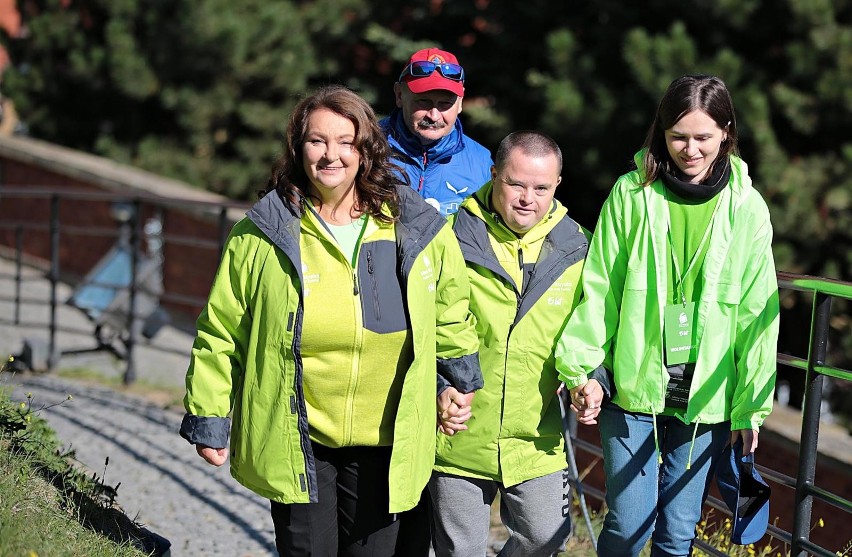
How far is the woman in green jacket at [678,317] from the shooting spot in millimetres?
2967

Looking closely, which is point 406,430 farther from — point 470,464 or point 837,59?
point 837,59

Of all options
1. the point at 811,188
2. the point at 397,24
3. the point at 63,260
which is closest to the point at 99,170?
the point at 63,260

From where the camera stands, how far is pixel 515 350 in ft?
10.3

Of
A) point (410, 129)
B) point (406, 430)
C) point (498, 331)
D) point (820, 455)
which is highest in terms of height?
point (410, 129)

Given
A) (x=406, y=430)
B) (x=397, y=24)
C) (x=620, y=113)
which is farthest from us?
(x=397, y=24)

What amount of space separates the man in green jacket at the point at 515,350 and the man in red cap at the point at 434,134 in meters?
0.33

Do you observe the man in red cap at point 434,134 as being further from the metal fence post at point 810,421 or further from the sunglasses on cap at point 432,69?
the metal fence post at point 810,421

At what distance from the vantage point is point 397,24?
12.6 meters

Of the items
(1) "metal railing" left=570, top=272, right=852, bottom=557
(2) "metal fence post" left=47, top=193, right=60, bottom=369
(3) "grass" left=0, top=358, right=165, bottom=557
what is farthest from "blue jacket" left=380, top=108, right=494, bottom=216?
(2) "metal fence post" left=47, top=193, right=60, bottom=369

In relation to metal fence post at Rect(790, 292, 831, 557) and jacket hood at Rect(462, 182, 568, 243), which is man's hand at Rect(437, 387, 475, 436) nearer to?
jacket hood at Rect(462, 182, 568, 243)

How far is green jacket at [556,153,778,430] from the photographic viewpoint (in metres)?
2.97

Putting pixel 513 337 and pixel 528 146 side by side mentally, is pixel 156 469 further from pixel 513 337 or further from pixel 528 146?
pixel 528 146

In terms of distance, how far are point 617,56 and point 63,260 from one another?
22.7 feet

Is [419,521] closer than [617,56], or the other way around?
[419,521]
